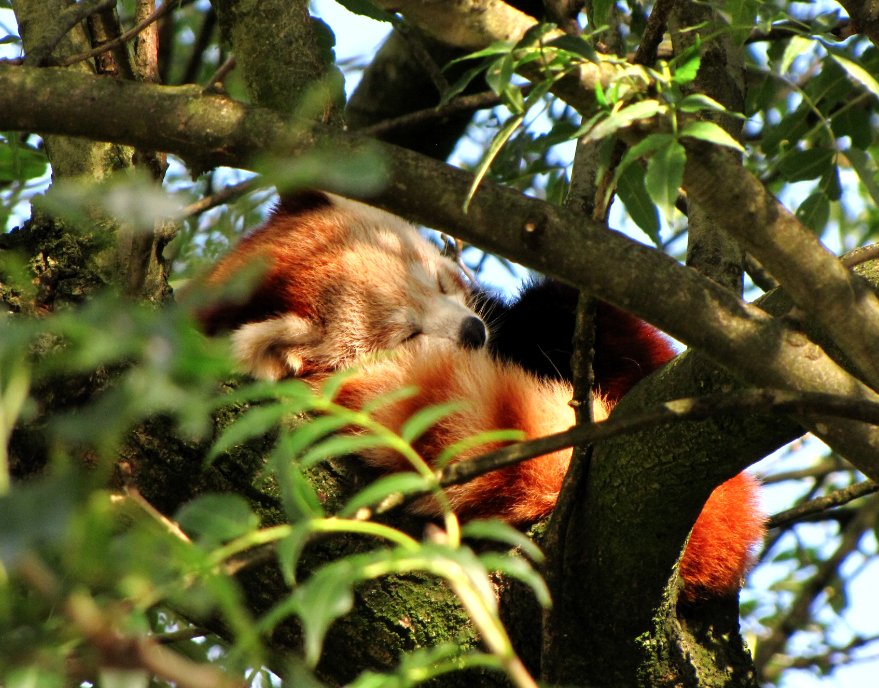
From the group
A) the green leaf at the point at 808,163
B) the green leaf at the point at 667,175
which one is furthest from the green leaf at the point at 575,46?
the green leaf at the point at 808,163

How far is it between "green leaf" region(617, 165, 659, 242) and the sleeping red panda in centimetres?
49

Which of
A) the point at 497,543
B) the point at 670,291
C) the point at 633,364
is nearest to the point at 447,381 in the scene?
the point at 497,543

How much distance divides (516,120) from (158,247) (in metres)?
0.86

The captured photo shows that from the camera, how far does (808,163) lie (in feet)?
7.45

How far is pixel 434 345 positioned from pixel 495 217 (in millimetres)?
1286

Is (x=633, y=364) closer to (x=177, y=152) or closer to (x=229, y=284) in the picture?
(x=177, y=152)

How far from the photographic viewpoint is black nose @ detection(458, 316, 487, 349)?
8.70 feet

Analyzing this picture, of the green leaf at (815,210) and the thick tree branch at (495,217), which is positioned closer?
the thick tree branch at (495,217)

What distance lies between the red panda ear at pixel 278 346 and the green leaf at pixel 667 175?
126 centimetres

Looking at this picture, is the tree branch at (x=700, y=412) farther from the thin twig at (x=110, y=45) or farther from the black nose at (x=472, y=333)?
the black nose at (x=472, y=333)

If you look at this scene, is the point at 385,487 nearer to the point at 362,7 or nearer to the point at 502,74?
the point at 502,74

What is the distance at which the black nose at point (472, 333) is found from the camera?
2.65 meters

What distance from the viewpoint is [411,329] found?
2824mm

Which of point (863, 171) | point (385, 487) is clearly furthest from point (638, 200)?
point (385, 487)
